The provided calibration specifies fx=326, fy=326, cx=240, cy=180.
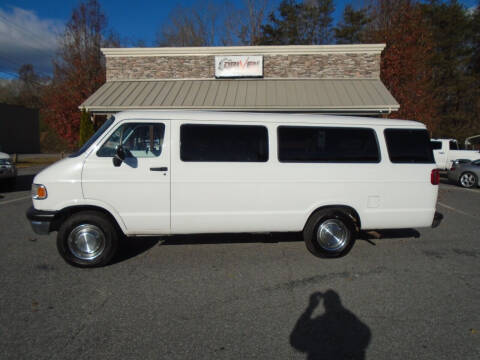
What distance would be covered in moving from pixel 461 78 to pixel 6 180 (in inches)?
1545

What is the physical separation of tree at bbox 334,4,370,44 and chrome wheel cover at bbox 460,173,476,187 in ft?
70.3

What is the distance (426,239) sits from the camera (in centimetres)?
611

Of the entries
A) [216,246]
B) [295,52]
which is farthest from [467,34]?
[216,246]

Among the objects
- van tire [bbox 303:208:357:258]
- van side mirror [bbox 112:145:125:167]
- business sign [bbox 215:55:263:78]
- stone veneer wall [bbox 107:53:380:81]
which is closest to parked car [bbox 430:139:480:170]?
stone veneer wall [bbox 107:53:380:81]

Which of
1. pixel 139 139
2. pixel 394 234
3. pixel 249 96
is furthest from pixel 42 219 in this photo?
pixel 249 96

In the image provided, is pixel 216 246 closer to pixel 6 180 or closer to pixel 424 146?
pixel 424 146

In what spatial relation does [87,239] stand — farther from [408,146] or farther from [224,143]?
[408,146]

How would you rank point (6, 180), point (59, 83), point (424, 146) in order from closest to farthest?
point (424, 146) → point (6, 180) → point (59, 83)

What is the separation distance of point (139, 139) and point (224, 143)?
1.18 m

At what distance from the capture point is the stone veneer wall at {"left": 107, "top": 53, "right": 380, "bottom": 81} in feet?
45.8

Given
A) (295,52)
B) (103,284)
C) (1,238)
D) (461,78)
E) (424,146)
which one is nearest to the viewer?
(103,284)

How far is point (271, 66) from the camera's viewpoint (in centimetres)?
1417

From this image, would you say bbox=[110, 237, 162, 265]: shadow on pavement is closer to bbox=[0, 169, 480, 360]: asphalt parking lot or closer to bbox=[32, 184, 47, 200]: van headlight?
bbox=[0, 169, 480, 360]: asphalt parking lot

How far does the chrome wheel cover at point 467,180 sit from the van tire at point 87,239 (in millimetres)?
14452
